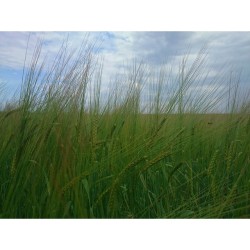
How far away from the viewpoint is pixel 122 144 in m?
1.84

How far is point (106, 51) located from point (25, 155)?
2.21ft

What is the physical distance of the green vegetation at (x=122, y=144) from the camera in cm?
170

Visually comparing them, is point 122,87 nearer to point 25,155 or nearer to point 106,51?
point 106,51

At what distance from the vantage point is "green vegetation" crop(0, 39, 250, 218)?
1699 mm

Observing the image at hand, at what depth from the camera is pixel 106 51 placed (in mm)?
1932

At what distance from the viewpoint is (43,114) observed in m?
1.80
